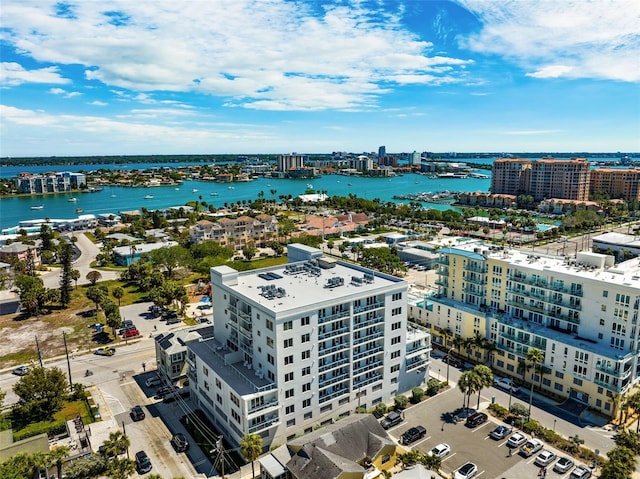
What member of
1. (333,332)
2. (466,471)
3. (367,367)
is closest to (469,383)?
(466,471)

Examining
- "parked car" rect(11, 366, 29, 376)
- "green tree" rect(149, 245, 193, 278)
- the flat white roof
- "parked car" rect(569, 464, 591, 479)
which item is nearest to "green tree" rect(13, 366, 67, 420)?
"parked car" rect(11, 366, 29, 376)

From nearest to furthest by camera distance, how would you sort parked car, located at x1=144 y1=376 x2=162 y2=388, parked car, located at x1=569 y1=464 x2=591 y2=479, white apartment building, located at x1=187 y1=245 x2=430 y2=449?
1. parked car, located at x1=569 y1=464 x2=591 y2=479
2. white apartment building, located at x1=187 y1=245 x2=430 y2=449
3. parked car, located at x1=144 y1=376 x2=162 y2=388

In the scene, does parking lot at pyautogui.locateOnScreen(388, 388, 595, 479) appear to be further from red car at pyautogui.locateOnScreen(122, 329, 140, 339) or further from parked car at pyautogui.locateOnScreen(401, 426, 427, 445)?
red car at pyautogui.locateOnScreen(122, 329, 140, 339)

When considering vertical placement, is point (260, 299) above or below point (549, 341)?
above

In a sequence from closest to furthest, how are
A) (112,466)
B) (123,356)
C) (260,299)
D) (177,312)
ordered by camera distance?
(112,466), (260,299), (123,356), (177,312)

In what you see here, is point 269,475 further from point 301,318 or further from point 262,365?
point 301,318

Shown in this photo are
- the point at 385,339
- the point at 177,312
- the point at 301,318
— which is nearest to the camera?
the point at 301,318

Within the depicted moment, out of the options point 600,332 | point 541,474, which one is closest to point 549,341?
point 600,332
